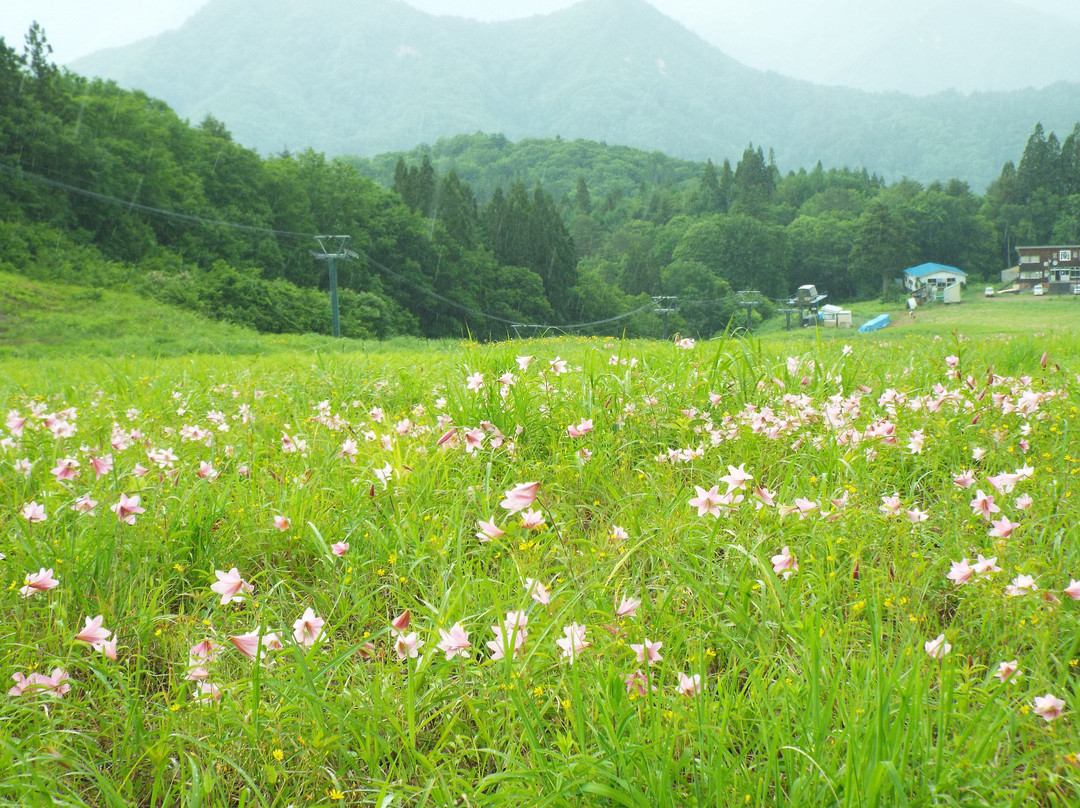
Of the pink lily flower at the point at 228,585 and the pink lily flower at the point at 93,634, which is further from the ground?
the pink lily flower at the point at 228,585

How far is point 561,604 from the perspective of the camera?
1991 mm

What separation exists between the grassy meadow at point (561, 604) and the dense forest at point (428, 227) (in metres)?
3.26

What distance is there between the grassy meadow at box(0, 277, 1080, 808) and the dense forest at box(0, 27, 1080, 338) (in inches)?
129

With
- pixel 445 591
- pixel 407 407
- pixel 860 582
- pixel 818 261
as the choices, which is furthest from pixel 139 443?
pixel 818 261

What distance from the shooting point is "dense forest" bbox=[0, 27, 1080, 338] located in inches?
1503

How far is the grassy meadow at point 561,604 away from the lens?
137 centimetres

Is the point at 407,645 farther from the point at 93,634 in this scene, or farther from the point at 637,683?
the point at 93,634

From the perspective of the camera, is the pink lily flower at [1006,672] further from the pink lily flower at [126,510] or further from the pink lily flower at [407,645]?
the pink lily flower at [126,510]

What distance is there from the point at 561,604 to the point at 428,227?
66764 millimetres

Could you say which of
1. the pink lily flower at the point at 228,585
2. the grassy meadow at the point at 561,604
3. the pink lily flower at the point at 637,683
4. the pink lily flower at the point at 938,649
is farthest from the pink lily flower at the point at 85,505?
the pink lily flower at the point at 938,649

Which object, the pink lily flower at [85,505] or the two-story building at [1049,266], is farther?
the two-story building at [1049,266]

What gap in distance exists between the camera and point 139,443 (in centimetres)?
341

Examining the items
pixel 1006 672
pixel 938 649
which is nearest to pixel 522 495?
pixel 938 649

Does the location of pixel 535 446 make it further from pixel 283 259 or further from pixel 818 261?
pixel 818 261
